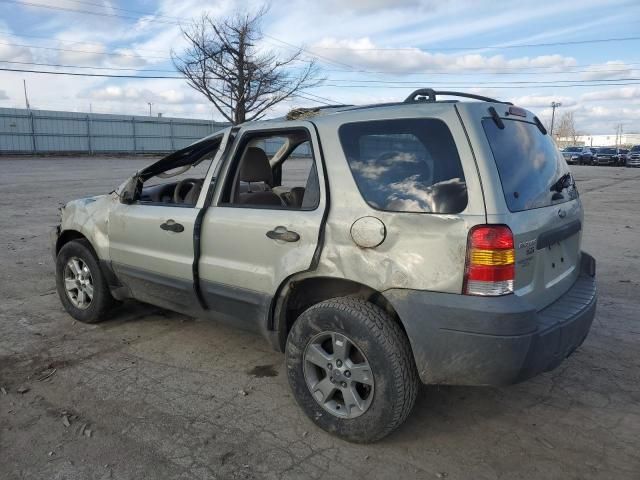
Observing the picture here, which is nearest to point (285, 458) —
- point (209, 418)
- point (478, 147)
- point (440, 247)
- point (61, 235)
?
point (209, 418)

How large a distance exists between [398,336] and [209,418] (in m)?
1.27

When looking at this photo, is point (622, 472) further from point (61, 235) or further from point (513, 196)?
point (61, 235)

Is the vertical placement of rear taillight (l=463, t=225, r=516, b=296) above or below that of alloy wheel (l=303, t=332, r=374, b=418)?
above

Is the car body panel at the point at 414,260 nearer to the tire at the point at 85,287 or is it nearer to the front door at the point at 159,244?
the front door at the point at 159,244

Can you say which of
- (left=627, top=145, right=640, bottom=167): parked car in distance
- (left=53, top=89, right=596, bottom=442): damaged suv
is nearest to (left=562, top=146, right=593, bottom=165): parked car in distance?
(left=627, top=145, right=640, bottom=167): parked car in distance

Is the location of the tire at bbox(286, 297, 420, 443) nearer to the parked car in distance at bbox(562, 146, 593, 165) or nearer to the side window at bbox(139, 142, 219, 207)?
the side window at bbox(139, 142, 219, 207)

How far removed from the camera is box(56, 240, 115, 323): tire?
446 centimetres

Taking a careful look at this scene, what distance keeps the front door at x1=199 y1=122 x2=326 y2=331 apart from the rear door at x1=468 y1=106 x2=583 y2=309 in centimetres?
95

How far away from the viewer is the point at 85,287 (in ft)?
15.0

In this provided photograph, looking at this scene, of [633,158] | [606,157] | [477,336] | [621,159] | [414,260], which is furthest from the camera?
[621,159]

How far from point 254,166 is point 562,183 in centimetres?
208

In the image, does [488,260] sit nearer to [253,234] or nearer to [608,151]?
[253,234]

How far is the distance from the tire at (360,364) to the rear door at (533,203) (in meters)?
0.68

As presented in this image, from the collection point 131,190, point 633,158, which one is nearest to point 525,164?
point 131,190
